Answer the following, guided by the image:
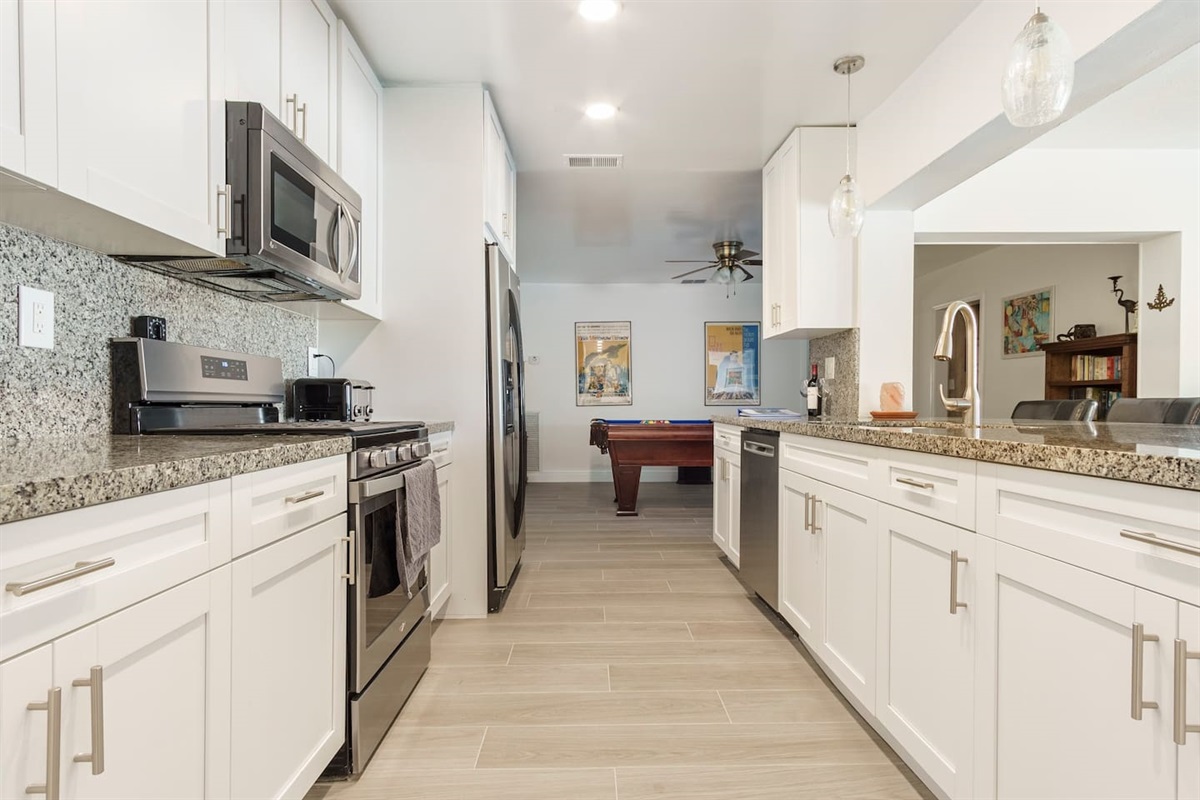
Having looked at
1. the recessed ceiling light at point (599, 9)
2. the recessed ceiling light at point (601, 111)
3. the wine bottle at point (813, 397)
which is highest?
the recessed ceiling light at point (601, 111)

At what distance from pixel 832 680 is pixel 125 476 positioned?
207 centimetres

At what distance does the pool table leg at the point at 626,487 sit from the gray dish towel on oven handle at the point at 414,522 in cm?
318

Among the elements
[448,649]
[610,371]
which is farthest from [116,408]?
[610,371]

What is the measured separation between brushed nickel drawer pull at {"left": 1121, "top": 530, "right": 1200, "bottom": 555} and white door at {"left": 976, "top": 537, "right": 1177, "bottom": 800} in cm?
8

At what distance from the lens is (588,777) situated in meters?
1.53

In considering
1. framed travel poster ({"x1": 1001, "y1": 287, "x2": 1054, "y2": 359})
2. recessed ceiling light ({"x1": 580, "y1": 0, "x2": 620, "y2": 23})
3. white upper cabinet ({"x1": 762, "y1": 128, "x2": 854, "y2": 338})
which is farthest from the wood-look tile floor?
framed travel poster ({"x1": 1001, "y1": 287, "x2": 1054, "y2": 359})

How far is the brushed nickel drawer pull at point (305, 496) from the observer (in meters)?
1.24

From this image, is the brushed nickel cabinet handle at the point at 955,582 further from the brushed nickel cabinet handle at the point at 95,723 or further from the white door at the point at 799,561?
the brushed nickel cabinet handle at the point at 95,723

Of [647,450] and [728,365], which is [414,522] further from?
[728,365]

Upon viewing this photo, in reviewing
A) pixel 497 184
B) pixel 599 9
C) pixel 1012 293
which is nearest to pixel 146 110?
pixel 599 9

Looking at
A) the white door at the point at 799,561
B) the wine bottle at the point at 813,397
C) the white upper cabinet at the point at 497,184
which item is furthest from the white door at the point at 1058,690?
the white upper cabinet at the point at 497,184

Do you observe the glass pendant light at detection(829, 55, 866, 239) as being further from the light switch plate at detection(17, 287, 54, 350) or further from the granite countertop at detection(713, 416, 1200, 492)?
the light switch plate at detection(17, 287, 54, 350)

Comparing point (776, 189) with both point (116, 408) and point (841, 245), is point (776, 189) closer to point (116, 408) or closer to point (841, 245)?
point (841, 245)

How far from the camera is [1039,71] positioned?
137cm
